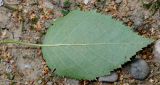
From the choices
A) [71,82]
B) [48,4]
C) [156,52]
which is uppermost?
[48,4]

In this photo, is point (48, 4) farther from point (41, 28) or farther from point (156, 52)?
point (156, 52)

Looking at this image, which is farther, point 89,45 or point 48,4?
point 48,4

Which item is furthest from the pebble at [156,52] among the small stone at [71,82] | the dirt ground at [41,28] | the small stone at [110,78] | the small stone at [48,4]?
the small stone at [48,4]

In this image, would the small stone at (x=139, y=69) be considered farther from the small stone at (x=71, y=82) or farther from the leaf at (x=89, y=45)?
the small stone at (x=71, y=82)

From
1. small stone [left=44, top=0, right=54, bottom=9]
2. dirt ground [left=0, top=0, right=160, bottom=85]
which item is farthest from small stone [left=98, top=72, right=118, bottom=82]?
small stone [left=44, top=0, right=54, bottom=9]

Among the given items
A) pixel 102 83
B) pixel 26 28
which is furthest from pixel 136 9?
pixel 26 28

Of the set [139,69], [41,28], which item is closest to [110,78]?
[139,69]
